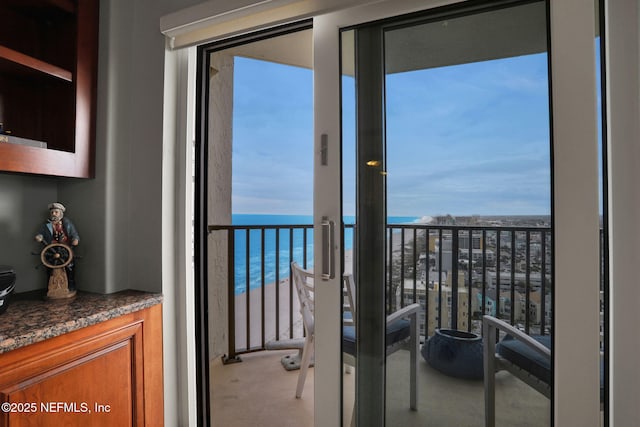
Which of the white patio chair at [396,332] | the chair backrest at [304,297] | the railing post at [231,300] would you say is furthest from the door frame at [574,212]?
the railing post at [231,300]

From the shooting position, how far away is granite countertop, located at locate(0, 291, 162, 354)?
995 mm

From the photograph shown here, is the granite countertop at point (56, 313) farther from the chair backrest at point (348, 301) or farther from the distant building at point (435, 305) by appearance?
the distant building at point (435, 305)

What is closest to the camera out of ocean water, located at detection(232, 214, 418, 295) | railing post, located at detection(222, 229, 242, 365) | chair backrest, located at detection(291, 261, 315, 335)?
chair backrest, located at detection(291, 261, 315, 335)

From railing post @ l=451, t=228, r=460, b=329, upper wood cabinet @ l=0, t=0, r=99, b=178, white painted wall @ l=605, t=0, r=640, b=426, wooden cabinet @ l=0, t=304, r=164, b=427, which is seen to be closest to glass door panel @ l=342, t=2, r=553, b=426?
railing post @ l=451, t=228, r=460, b=329

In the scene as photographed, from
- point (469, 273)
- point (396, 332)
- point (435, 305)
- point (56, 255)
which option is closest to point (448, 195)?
point (469, 273)

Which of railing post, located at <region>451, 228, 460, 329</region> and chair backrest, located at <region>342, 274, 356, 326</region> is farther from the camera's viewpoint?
chair backrest, located at <region>342, 274, 356, 326</region>

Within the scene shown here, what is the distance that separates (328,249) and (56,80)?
4.74 feet

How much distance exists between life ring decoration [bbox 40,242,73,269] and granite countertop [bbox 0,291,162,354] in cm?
16

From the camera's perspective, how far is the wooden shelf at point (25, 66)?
1190 millimetres

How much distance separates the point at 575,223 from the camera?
99 cm

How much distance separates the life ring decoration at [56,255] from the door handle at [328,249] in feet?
3.74

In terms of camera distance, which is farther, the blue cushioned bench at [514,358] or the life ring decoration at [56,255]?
the life ring decoration at [56,255]

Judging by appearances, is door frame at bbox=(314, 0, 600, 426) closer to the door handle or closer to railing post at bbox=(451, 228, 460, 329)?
railing post at bbox=(451, 228, 460, 329)

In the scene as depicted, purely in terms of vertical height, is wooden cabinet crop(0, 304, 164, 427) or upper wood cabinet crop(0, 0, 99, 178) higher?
upper wood cabinet crop(0, 0, 99, 178)
